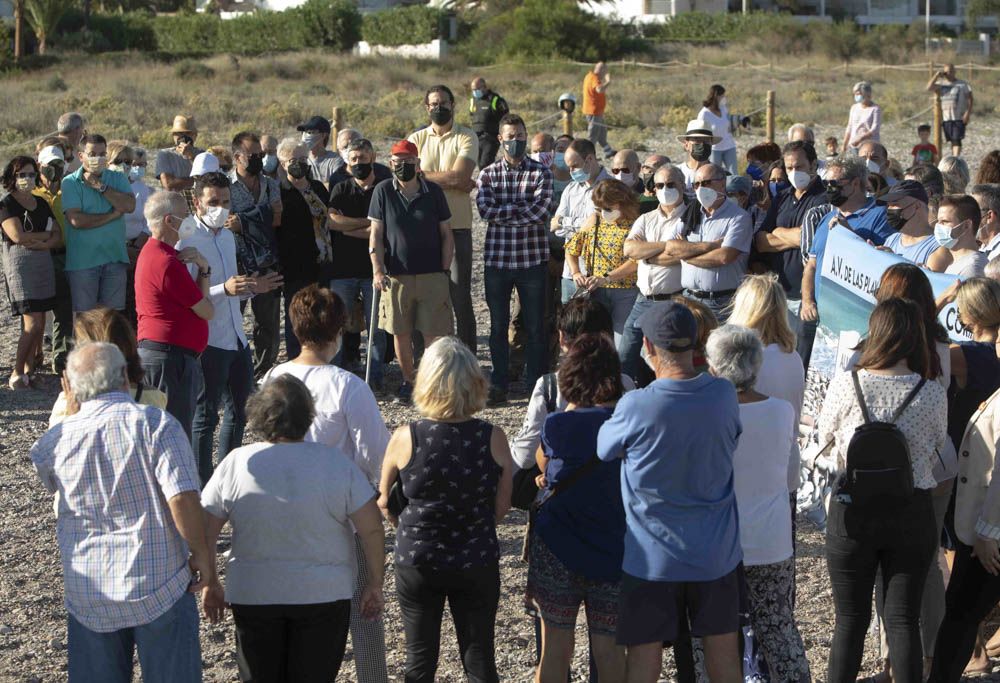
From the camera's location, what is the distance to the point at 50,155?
980 cm

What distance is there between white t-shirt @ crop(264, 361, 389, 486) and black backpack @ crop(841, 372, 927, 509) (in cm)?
180

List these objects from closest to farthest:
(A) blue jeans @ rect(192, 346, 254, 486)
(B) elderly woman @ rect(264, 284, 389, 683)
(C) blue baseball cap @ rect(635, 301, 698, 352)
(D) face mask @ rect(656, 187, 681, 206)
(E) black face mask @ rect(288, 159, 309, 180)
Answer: (C) blue baseball cap @ rect(635, 301, 698, 352) < (B) elderly woman @ rect(264, 284, 389, 683) < (A) blue jeans @ rect(192, 346, 254, 486) < (D) face mask @ rect(656, 187, 681, 206) < (E) black face mask @ rect(288, 159, 309, 180)

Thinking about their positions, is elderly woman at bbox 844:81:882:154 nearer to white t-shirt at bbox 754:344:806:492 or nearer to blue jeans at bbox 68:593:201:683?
white t-shirt at bbox 754:344:806:492

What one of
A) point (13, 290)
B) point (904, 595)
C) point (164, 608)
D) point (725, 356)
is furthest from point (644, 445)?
point (13, 290)

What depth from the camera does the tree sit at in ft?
176

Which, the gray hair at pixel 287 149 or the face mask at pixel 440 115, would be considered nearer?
the gray hair at pixel 287 149

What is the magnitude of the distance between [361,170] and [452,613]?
552cm

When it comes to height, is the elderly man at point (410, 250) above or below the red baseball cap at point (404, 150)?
below

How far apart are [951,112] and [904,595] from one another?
1759 centimetres

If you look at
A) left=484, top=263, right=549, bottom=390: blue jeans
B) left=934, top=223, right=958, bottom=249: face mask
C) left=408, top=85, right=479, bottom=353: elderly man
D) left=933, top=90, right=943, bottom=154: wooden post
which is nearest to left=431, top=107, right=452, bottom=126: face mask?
left=408, top=85, right=479, bottom=353: elderly man

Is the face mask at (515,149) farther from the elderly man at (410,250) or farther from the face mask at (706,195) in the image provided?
the face mask at (706,195)

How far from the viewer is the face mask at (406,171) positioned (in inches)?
346

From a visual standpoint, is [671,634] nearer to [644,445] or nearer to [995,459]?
[644,445]

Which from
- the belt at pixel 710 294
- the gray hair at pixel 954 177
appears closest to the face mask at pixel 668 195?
the belt at pixel 710 294
